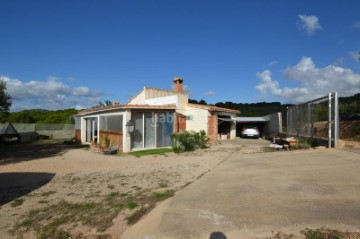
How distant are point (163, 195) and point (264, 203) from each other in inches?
87.4

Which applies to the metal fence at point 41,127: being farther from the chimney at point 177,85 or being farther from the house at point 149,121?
the chimney at point 177,85

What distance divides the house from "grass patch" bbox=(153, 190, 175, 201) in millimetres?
9546

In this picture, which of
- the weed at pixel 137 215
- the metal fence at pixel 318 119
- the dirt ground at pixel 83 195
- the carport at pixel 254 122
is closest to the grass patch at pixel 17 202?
the dirt ground at pixel 83 195

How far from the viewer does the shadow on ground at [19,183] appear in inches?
283

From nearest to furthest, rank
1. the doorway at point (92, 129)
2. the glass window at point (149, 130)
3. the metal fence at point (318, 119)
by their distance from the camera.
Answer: the metal fence at point (318, 119) → the glass window at point (149, 130) → the doorway at point (92, 129)

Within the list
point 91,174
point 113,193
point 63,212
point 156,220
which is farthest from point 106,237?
point 91,174

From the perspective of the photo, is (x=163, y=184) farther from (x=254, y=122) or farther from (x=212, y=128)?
(x=254, y=122)

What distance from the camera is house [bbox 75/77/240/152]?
16406mm

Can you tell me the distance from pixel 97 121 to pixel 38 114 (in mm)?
33140

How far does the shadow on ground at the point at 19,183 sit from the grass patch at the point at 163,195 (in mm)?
3404

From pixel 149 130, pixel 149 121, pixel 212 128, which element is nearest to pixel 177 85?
pixel 212 128

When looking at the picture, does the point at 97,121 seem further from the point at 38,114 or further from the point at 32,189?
the point at 38,114

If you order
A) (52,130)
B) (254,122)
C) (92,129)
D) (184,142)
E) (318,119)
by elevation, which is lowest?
(184,142)

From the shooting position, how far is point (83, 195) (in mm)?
6918
